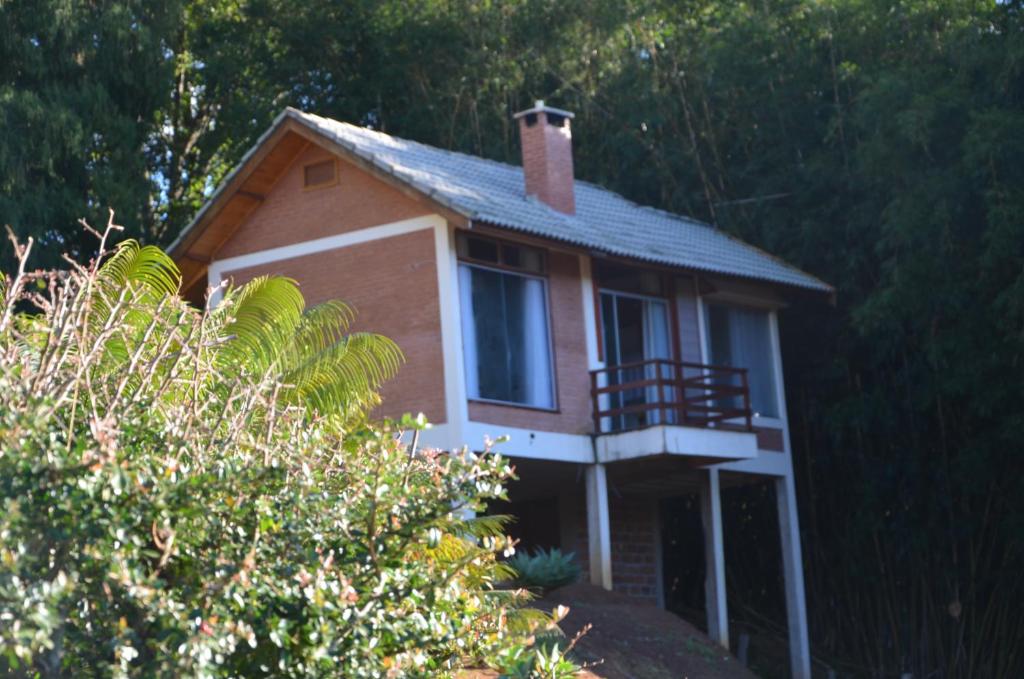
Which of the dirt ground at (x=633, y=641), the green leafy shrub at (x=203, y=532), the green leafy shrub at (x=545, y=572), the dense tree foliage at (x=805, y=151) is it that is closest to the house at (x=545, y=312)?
the dirt ground at (x=633, y=641)

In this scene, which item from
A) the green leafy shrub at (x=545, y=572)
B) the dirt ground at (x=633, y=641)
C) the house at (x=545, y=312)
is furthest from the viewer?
the house at (x=545, y=312)

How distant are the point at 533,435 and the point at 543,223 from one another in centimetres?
262

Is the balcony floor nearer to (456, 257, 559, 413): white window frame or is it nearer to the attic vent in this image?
(456, 257, 559, 413): white window frame

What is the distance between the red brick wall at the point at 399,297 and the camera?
1891cm

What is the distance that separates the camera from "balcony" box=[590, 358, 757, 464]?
1970 cm

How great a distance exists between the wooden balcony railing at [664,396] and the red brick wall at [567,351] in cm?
20

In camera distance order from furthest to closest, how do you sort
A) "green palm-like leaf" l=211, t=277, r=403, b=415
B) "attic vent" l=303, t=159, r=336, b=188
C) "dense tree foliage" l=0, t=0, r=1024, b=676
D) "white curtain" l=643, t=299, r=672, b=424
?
"dense tree foliage" l=0, t=0, r=1024, b=676, "white curtain" l=643, t=299, r=672, b=424, "attic vent" l=303, t=159, r=336, b=188, "green palm-like leaf" l=211, t=277, r=403, b=415

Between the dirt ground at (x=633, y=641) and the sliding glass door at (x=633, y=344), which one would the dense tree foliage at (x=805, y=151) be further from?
the dirt ground at (x=633, y=641)

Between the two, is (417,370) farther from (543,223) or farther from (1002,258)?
(1002,258)

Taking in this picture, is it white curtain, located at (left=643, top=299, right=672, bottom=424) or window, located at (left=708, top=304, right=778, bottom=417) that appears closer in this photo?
white curtain, located at (left=643, top=299, right=672, bottom=424)

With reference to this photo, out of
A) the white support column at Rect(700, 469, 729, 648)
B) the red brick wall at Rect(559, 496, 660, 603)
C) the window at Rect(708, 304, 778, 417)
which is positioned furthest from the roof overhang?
the white support column at Rect(700, 469, 729, 648)

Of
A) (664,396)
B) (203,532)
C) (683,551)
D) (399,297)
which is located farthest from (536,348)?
(203,532)

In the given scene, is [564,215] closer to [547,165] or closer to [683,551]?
[547,165]

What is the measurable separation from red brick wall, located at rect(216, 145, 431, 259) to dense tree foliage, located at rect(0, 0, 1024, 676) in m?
3.57
